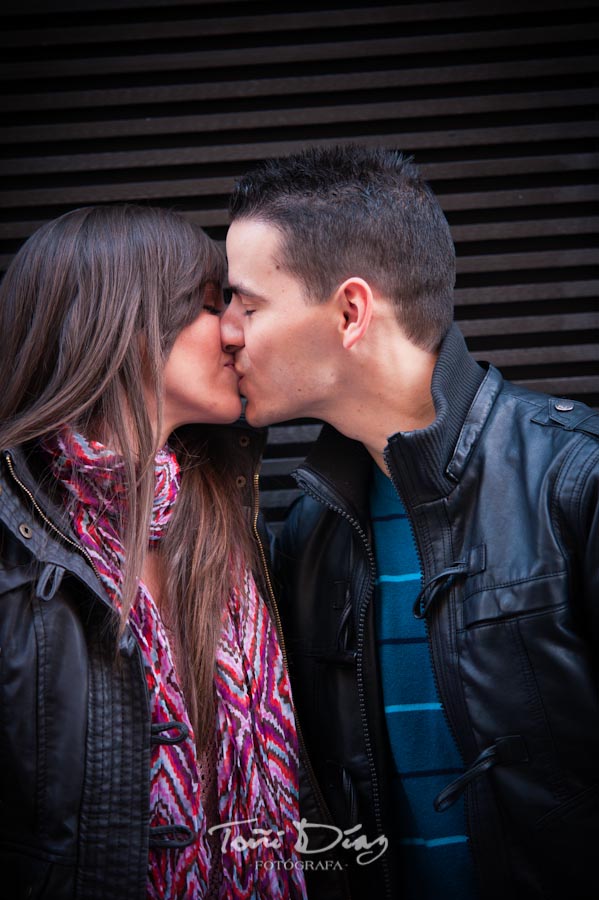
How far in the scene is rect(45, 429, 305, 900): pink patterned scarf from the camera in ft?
7.41

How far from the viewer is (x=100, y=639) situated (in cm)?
220

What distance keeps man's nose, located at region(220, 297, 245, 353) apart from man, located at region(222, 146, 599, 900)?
1 centimetres

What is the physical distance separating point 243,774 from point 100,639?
27.1 inches

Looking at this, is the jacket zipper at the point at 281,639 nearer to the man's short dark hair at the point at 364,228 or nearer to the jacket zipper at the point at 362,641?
the jacket zipper at the point at 362,641

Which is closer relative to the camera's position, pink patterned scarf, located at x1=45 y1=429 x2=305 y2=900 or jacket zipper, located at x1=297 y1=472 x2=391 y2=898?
pink patterned scarf, located at x1=45 y1=429 x2=305 y2=900

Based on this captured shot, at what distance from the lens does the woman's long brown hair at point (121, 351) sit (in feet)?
8.11

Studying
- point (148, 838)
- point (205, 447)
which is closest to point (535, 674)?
point (148, 838)

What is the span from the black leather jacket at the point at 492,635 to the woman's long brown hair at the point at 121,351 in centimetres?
48

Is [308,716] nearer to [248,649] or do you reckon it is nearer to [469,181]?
[248,649]

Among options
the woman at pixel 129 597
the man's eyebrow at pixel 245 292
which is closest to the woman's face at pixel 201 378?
the woman at pixel 129 597

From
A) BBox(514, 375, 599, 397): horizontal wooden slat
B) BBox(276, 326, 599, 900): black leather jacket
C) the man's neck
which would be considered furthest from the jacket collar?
BBox(514, 375, 599, 397): horizontal wooden slat

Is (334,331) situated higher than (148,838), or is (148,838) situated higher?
(334,331)

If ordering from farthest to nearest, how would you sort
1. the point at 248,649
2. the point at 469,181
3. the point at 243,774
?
the point at 469,181
the point at 248,649
the point at 243,774
